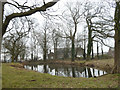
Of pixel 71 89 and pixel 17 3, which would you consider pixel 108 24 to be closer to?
pixel 71 89

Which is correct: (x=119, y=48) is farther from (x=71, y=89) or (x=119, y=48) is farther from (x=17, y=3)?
(x=17, y=3)

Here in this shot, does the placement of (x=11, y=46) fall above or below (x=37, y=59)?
above

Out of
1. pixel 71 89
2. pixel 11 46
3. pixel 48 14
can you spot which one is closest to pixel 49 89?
pixel 71 89

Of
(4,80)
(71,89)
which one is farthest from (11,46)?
(71,89)

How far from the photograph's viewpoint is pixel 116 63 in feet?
25.3

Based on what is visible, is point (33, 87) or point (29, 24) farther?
point (29, 24)

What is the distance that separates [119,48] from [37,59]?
24.8 m

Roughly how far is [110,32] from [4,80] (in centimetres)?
799

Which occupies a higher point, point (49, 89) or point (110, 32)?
point (110, 32)

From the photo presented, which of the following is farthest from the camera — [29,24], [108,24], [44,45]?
[44,45]

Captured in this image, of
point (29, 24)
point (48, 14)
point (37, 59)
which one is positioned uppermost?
point (48, 14)

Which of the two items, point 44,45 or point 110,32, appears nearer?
point 110,32

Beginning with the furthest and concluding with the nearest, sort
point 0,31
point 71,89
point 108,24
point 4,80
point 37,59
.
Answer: point 37,59, point 108,24, point 0,31, point 71,89, point 4,80

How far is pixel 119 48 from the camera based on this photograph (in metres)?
7.71
